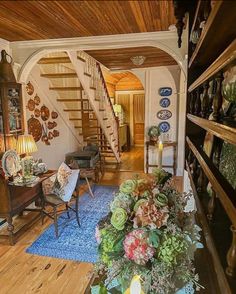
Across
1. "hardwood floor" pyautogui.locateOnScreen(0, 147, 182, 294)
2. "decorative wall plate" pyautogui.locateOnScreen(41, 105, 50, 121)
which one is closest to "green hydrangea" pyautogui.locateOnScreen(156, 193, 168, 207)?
"hardwood floor" pyautogui.locateOnScreen(0, 147, 182, 294)

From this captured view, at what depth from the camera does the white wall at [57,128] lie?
435 cm

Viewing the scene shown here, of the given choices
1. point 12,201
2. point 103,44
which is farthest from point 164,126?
point 12,201

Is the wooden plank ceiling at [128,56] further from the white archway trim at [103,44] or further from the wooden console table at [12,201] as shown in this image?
the wooden console table at [12,201]

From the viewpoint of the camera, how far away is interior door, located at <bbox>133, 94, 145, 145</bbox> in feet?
29.3

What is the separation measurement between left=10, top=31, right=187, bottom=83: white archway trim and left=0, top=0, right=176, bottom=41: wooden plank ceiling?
10 centimetres

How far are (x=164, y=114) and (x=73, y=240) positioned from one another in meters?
3.58

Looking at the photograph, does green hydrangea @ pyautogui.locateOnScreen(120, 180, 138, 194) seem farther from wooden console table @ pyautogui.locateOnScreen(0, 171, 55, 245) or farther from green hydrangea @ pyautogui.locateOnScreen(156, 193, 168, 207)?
wooden console table @ pyautogui.locateOnScreen(0, 171, 55, 245)

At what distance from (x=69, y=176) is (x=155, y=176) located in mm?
2093

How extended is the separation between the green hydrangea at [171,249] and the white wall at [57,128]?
3.57m

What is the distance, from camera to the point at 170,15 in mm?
2016

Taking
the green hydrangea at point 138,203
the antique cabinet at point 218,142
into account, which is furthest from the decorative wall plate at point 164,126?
the green hydrangea at point 138,203

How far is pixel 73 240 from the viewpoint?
2.89m

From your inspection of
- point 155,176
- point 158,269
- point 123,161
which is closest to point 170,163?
point 123,161

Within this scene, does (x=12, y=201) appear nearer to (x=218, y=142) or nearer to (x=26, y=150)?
(x=26, y=150)
